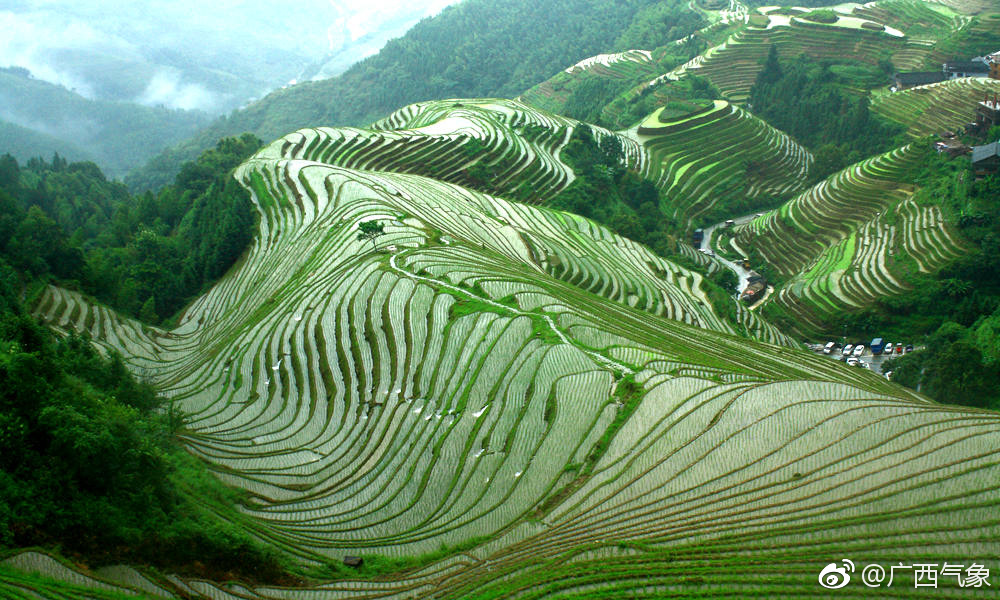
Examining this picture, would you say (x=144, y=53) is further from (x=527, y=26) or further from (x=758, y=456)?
(x=758, y=456)

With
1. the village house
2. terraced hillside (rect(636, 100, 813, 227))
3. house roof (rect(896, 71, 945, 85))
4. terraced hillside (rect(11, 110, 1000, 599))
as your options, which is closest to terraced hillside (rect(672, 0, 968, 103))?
house roof (rect(896, 71, 945, 85))

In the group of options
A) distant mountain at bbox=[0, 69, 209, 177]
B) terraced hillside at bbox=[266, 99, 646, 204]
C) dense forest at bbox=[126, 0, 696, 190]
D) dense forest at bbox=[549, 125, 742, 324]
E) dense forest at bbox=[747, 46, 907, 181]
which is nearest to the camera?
dense forest at bbox=[549, 125, 742, 324]

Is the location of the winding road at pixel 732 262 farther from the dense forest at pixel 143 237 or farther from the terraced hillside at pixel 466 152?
the dense forest at pixel 143 237

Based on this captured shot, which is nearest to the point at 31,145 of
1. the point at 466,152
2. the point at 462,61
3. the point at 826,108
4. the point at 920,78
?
the point at 462,61

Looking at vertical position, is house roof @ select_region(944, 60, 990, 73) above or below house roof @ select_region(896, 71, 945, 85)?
above

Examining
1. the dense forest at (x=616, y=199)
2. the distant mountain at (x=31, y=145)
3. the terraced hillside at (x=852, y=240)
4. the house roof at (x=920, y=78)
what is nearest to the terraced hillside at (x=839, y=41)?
the house roof at (x=920, y=78)

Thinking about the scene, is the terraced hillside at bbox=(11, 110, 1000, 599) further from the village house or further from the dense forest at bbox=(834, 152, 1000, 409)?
the village house

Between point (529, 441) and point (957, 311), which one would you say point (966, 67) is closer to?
point (957, 311)
